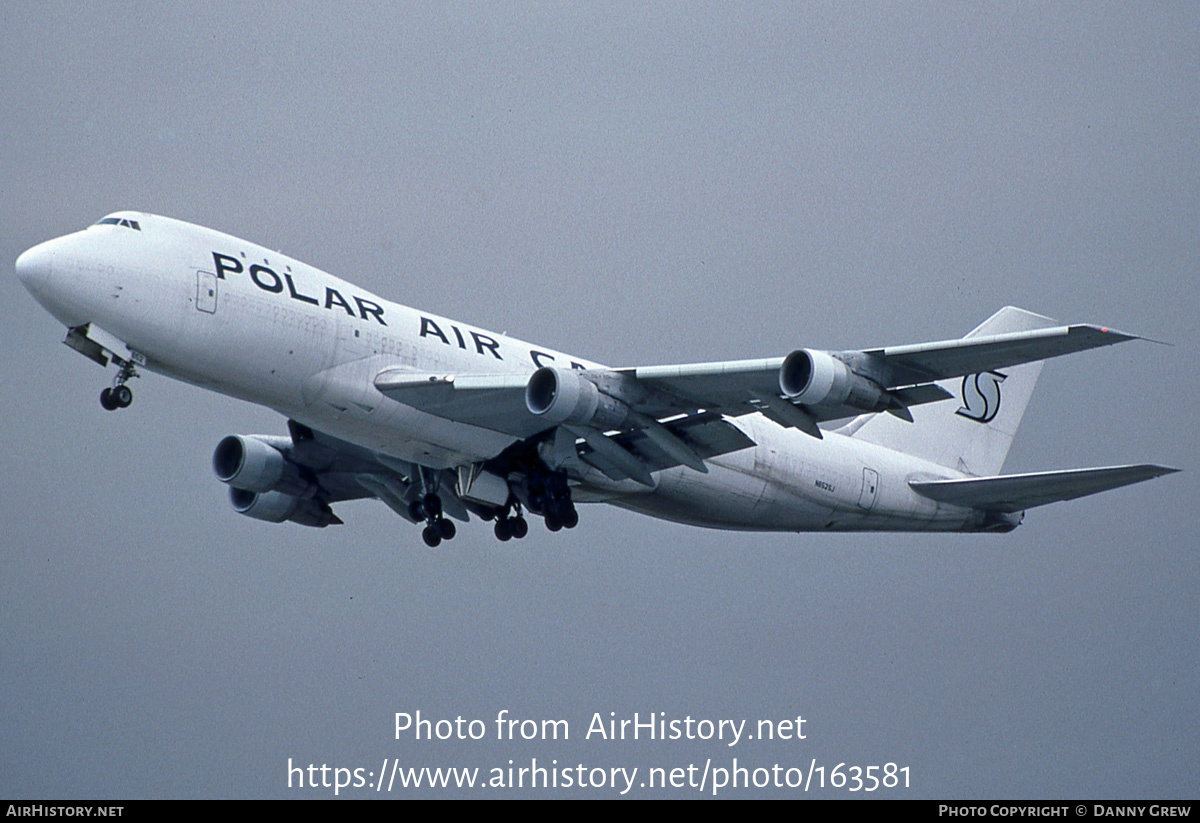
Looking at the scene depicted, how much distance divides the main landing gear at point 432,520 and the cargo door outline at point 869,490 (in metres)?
9.97

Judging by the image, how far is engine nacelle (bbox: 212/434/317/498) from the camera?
3675 centimetres

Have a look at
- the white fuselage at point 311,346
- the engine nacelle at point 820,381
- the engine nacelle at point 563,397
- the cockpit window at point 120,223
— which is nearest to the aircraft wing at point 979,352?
the engine nacelle at point 820,381

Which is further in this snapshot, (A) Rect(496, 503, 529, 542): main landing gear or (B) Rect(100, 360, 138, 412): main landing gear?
(A) Rect(496, 503, 529, 542): main landing gear

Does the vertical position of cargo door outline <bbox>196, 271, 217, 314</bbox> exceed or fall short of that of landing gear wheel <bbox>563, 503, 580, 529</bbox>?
it exceeds it

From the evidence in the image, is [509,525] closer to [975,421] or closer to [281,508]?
[281,508]

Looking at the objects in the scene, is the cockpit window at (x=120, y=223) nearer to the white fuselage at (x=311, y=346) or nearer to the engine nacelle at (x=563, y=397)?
the white fuselage at (x=311, y=346)

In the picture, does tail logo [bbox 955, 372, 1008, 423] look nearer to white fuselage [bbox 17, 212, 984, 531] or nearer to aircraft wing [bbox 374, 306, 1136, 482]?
white fuselage [bbox 17, 212, 984, 531]

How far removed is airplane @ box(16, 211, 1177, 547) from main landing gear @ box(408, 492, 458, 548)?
5 centimetres

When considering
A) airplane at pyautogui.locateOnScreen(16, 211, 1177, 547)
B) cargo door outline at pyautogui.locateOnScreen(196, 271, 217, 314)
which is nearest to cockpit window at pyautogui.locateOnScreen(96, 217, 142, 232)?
airplane at pyautogui.locateOnScreen(16, 211, 1177, 547)

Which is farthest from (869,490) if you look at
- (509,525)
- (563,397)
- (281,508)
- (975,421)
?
(281,508)

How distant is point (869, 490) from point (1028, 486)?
3.76 m

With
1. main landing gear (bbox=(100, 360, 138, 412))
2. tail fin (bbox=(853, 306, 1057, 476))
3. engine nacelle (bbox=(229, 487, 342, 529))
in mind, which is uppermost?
tail fin (bbox=(853, 306, 1057, 476))

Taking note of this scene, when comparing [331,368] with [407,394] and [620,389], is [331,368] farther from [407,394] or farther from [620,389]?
[620,389]

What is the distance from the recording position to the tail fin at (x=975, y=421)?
4162 centimetres
